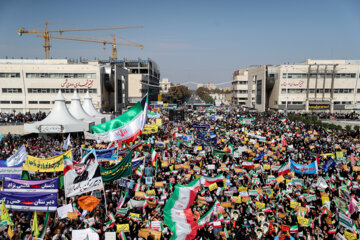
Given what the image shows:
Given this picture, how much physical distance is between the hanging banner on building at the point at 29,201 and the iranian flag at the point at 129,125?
323 cm

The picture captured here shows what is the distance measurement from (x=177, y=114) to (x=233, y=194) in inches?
877

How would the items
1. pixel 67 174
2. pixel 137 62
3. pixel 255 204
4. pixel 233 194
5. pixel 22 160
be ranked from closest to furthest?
pixel 67 174, pixel 255 204, pixel 233 194, pixel 22 160, pixel 137 62

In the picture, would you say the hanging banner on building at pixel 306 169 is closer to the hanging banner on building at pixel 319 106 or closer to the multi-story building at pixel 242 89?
the hanging banner on building at pixel 319 106

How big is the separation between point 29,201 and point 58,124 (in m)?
16.1

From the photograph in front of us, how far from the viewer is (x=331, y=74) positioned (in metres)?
54.2

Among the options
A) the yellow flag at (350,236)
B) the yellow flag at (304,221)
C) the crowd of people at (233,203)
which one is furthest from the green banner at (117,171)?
the yellow flag at (350,236)

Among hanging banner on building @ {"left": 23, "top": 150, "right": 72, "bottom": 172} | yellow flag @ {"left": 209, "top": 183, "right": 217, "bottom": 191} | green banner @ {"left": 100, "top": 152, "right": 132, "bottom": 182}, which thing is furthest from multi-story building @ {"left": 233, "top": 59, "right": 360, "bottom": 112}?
hanging banner on building @ {"left": 23, "top": 150, "right": 72, "bottom": 172}

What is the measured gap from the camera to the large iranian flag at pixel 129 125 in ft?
37.3

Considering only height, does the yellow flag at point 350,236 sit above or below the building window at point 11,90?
below

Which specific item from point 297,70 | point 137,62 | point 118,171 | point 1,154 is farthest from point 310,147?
point 137,62

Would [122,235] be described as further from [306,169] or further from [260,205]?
[306,169]

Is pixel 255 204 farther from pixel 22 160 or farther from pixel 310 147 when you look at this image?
pixel 310 147

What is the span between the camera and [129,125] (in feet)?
37.7

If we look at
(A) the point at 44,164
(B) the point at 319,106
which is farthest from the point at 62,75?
(B) the point at 319,106
